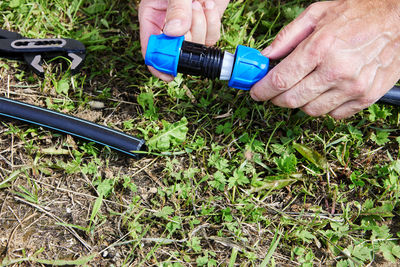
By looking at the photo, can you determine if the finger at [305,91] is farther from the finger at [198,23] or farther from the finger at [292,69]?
the finger at [198,23]

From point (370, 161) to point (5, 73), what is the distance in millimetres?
2595

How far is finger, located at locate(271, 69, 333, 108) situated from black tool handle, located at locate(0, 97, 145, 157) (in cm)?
91

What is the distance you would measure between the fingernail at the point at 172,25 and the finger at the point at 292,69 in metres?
0.54

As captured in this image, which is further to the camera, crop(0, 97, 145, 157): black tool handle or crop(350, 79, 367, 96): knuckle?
crop(0, 97, 145, 157): black tool handle

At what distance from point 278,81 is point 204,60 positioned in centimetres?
41

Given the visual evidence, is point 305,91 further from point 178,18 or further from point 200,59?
point 178,18

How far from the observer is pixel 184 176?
2.38 metres

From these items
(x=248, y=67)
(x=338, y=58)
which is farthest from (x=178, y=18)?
(x=338, y=58)

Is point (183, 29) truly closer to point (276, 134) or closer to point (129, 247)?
point (276, 134)

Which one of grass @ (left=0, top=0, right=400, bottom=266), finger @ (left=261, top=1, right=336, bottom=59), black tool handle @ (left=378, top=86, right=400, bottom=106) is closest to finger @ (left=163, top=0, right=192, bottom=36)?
finger @ (left=261, top=1, right=336, bottom=59)

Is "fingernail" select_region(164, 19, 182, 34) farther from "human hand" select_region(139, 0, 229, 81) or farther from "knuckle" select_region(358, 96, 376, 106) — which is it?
"knuckle" select_region(358, 96, 376, 106)

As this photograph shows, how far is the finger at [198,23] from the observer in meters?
2.43

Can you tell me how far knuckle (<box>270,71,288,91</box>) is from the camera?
80.7 inches

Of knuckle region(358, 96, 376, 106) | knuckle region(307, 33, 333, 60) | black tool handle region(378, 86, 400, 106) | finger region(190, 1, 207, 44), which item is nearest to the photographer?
knuckle region(307, 33, 333, 60)
